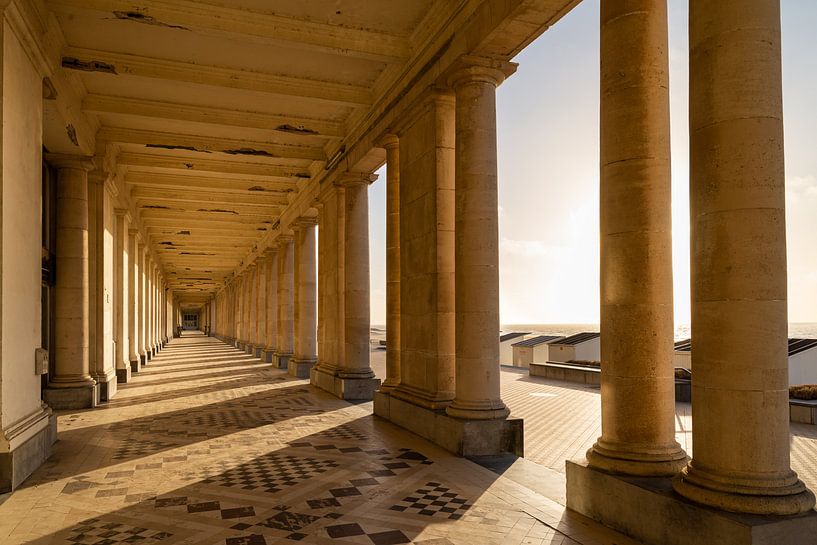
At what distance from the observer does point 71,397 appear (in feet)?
52.9

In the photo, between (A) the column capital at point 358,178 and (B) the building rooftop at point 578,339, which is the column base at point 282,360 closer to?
(A) the column capital at point 358,178

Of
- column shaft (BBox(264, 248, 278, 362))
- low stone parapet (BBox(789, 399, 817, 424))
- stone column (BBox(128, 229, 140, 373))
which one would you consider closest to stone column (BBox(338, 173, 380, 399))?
low stone parapet (BBox(789, 399, 817, 424))

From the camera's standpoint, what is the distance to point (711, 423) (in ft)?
19.6

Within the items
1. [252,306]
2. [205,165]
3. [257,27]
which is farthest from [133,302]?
[257,27]

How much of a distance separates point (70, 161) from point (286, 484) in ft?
39.9

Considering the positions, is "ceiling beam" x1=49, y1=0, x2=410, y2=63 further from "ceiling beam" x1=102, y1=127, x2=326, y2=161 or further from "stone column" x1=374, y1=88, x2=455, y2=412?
"ceiling beam" x1=102, y1=127, x2=326, y2=161

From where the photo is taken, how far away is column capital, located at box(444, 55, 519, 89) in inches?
430

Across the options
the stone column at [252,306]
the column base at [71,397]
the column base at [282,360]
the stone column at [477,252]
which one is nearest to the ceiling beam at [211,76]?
the stone column at [477,252]

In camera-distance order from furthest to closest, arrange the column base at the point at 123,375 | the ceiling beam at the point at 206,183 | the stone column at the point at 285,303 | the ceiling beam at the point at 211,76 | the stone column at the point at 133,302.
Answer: the stone column at the point at 285,303, the stone column at the point at 133,302, the ceiling beam at the point at 206,183, the column base at the point at 123,375, the ceiling beam at the point at 211,76

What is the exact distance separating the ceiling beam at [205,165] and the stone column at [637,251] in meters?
17.0

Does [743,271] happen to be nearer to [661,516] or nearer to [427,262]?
[661,516]

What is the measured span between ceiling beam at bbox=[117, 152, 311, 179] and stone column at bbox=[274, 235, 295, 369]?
7581 mm

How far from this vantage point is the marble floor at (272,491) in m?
6.89

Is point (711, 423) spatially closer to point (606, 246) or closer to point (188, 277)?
point (606, 246)
